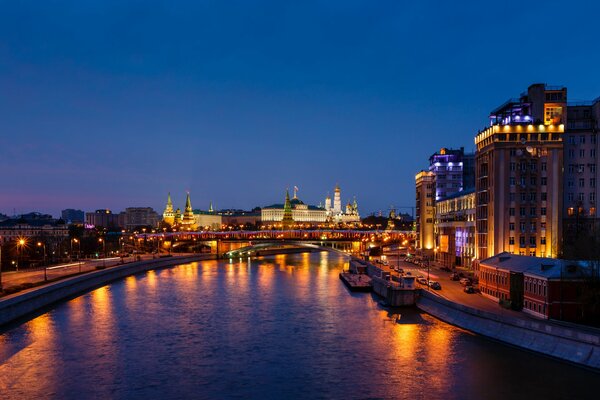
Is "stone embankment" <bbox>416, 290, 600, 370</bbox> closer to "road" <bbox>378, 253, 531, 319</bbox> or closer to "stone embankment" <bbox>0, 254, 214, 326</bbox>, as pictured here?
"road" <bbox>378, 253, 531, 319</bbox>

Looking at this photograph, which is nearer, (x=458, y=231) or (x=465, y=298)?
(x=465, y=298)

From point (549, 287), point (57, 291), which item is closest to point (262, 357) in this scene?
point (549, 287)

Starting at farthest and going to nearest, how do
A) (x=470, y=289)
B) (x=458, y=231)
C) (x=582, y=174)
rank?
(x=458, y=231) → (x=582, y=174) → (x=470, y=289)

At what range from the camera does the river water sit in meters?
26.8

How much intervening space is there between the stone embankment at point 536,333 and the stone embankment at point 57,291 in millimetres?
32114

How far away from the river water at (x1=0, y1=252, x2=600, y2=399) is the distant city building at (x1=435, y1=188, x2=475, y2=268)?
19282 mm

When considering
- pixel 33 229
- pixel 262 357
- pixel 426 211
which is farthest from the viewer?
pixel 33 229

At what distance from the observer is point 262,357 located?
33.2 metres

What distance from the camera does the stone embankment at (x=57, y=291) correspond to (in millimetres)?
42500

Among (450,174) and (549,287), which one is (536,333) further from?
(450,174)

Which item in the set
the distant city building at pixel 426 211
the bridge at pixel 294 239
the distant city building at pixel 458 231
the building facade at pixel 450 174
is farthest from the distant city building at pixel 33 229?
the distant city building at pixel 458 231

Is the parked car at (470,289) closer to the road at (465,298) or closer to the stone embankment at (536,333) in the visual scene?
the road at (465,298)

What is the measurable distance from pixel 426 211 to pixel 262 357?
2616 inches

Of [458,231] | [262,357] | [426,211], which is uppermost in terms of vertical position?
[426,211]
